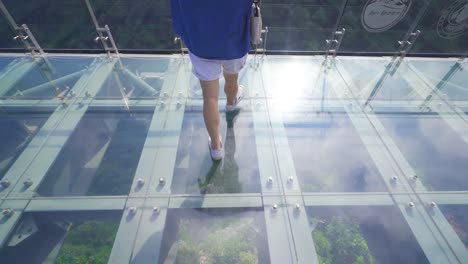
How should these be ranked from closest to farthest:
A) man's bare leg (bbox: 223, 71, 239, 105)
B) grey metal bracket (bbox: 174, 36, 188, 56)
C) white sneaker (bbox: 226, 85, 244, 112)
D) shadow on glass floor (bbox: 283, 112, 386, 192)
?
shadow on glass floor (bbox: 283, 112, 386, 192)
man's bare leg (bbox: 223, 71, 239, 105)
white sneaker (bbox: 226, 85, 244, 112)
grey metal bracket (bbox: 174, 36, 188, 56)

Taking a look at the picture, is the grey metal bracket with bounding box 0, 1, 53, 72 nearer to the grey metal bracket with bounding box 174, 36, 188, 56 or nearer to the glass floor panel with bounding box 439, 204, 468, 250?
the grey metal bracket with bounding box 174, 36, 188, 56

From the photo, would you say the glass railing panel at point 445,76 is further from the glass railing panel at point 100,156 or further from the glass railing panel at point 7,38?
the glass railing panel at point 7,38

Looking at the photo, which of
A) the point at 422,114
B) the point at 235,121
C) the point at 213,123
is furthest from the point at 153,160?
the point at 422,114

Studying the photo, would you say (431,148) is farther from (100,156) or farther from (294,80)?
(100,156)

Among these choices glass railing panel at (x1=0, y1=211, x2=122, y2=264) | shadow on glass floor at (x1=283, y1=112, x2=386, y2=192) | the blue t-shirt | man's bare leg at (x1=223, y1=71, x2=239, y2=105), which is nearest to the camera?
the blue t-shirt

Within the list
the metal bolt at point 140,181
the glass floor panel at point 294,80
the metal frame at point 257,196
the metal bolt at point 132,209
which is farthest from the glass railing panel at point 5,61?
the glass floor panel at point 294,80

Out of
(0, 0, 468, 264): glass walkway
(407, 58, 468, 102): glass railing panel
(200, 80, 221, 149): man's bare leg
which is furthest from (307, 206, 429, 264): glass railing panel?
(407, 58, 468, 102): glass railing panel

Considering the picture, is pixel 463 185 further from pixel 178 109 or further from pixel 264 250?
pixel 178 109
